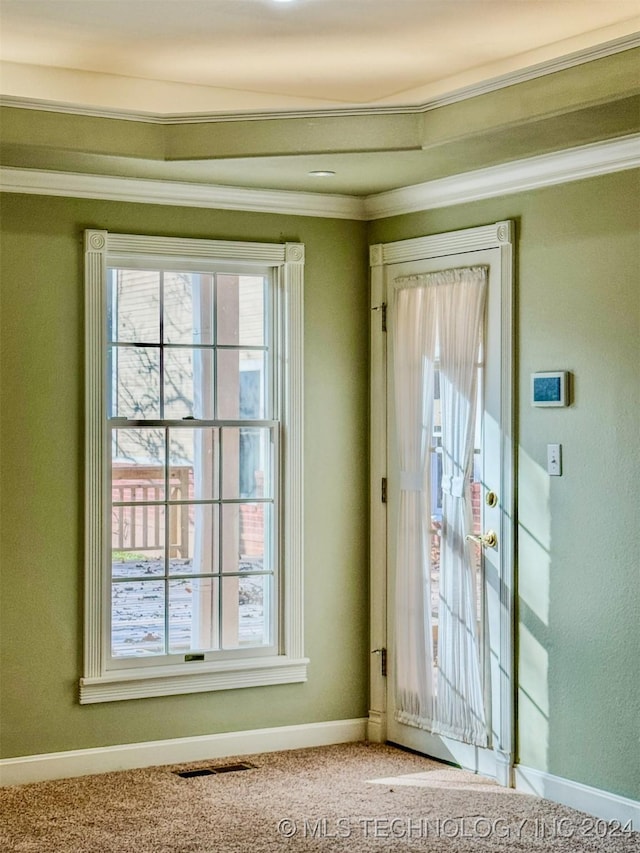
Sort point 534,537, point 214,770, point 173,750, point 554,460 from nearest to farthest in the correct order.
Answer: point 554,460 → point 534,537 → point 214,770 → point 173,750

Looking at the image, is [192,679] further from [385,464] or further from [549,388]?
[549,388]

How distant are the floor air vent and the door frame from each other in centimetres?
73

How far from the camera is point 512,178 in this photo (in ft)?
15.3

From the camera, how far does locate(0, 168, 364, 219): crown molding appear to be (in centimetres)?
478

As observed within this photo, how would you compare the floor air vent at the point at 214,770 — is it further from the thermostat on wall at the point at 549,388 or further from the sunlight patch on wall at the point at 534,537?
the thermostat on wall at the point at 549,388

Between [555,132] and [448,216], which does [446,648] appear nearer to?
[448,216]

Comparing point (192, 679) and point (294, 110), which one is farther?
point (192, 679)

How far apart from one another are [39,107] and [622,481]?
104 inches

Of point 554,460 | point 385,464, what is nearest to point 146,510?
point 385,464

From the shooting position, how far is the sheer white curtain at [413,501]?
511 cm

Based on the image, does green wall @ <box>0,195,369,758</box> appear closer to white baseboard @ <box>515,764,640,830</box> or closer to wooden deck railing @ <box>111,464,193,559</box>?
wooden deck railing @ <box>111,464,193,559</box>

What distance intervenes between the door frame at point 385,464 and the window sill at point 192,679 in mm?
426

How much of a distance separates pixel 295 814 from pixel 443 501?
4.94ft

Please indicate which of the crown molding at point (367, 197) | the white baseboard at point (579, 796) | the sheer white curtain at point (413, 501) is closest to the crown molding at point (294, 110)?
the crown molding at point (367, 197)
